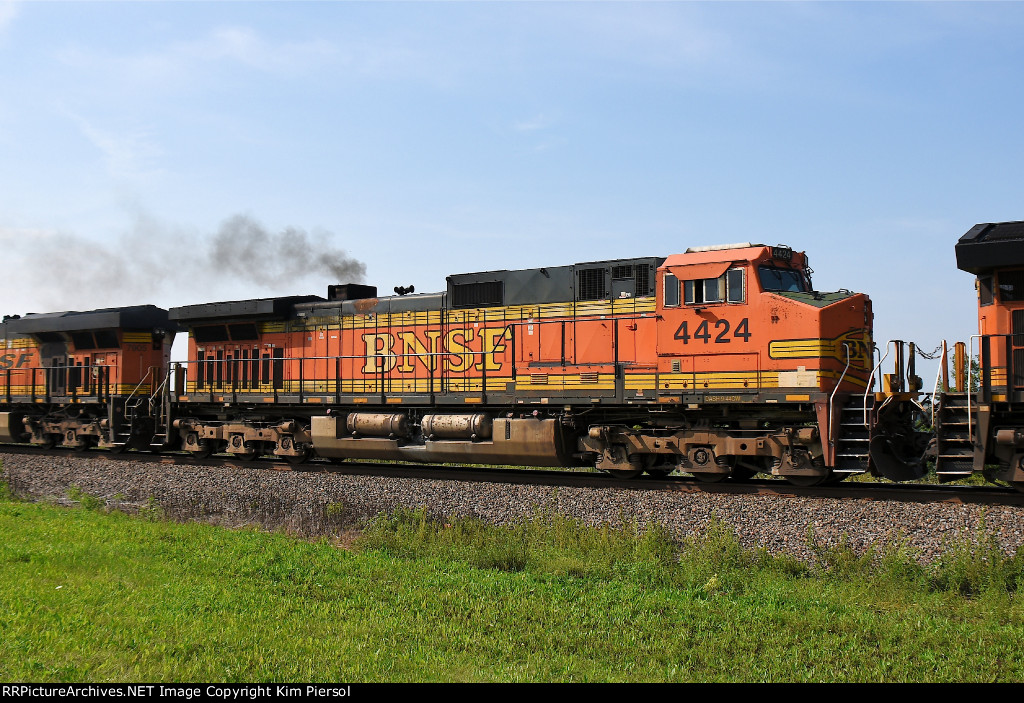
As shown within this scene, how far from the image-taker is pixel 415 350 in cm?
1611

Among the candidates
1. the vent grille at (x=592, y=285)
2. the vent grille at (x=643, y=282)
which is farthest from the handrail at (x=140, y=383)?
the vent grille at (x=643, y=282)

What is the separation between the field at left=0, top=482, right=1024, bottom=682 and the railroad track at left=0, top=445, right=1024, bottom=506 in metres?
2.26

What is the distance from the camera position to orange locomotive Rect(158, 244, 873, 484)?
39.8 feet

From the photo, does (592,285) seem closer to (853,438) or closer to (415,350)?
(415,350)

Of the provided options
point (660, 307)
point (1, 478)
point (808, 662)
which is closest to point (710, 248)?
point (660, 307)

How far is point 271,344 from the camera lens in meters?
18.2

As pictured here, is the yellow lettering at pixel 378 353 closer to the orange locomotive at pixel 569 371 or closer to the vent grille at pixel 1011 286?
the orange locomotive at pixel 569 371

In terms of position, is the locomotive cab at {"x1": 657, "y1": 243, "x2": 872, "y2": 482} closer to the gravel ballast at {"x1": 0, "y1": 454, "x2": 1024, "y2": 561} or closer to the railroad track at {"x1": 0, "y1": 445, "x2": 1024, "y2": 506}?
the railroad track at {"x1": 0, "y1": 445, "x2": 1024, "y2": 506}

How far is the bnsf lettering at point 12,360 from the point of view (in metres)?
23.1

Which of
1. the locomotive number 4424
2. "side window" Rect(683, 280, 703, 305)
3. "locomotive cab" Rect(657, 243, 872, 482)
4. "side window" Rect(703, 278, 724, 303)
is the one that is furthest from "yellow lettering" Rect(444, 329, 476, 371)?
"side window" Rect(703, 278, 724, 303)

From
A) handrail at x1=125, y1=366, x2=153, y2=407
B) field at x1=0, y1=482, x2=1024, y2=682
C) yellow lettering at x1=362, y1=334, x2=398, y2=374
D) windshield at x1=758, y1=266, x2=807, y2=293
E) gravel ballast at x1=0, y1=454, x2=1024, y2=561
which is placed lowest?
field at x1=0, y1=482, x2=1024, y2=682

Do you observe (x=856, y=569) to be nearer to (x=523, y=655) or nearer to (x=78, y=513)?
(x=523, y=655)

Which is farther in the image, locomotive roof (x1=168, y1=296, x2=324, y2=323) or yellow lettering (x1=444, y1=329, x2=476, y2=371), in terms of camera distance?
locomotive roof (x1=168, y1=296, x2=324, y2=323)

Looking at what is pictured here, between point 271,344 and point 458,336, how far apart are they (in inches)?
196
